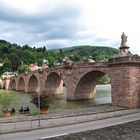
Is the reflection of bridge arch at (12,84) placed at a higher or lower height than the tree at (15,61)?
lower

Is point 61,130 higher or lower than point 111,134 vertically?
higher

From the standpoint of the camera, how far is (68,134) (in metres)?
22.1

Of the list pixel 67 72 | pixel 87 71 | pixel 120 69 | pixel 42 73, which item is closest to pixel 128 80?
pixel 120 69

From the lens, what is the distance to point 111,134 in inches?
883

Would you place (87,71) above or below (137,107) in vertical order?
above

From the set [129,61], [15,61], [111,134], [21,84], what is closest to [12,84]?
[21,84]

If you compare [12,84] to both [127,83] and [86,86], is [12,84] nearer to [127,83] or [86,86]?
[86,86]

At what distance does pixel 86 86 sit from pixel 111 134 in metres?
39.2

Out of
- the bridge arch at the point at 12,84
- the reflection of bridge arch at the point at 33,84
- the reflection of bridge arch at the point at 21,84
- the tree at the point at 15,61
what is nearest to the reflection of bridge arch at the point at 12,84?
the bridge arch at the point at 12,84

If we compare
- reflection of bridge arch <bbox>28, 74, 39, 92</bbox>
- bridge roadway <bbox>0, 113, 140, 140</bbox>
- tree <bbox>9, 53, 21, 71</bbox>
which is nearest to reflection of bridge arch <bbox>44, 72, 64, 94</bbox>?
reflection of bridge arch <bbox>28, 74, 39, 92</bbox>

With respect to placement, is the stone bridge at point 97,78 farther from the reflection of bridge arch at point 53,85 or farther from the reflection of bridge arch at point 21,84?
the reflection of bridge arch at point 21,84

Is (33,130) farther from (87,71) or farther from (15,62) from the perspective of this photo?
(15,62)

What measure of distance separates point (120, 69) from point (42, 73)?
42898mm

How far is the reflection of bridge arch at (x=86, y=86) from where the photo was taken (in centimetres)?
5840
